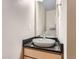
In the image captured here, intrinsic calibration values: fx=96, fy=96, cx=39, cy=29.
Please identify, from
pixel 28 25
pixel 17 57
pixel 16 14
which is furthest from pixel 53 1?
pixel 17 57

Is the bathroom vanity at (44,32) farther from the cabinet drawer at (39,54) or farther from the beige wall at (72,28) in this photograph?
the beige wall at (72,28)

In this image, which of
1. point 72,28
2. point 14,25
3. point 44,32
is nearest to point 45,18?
point 44,32

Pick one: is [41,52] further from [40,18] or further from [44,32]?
[40,18]

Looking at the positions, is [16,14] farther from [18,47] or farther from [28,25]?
[18,47]

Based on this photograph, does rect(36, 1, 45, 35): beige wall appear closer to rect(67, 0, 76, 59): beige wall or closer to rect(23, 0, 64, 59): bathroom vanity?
rect(23, 0, 64, 59): bathroom vanity

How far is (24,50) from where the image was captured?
196 centimetres

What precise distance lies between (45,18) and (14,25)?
97 centimetres

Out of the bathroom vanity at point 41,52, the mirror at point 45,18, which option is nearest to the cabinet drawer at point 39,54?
the bathroom vanity at point 41,52

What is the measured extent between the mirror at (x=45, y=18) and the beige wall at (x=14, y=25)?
372 mm

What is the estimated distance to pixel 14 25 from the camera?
1.69m

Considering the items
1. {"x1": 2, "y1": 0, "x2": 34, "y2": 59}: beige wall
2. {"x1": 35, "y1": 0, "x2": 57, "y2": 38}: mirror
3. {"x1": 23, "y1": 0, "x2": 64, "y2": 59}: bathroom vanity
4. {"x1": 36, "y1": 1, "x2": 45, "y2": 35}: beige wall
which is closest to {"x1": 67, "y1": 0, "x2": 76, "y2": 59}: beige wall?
{"x1": 23, "y1": 0, "x2": 64, "y2": 59}: bathroom vanity

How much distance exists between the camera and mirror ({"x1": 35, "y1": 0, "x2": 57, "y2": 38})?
2293mm

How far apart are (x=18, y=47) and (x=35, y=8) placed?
3.74ft

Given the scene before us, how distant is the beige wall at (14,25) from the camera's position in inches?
59.5
